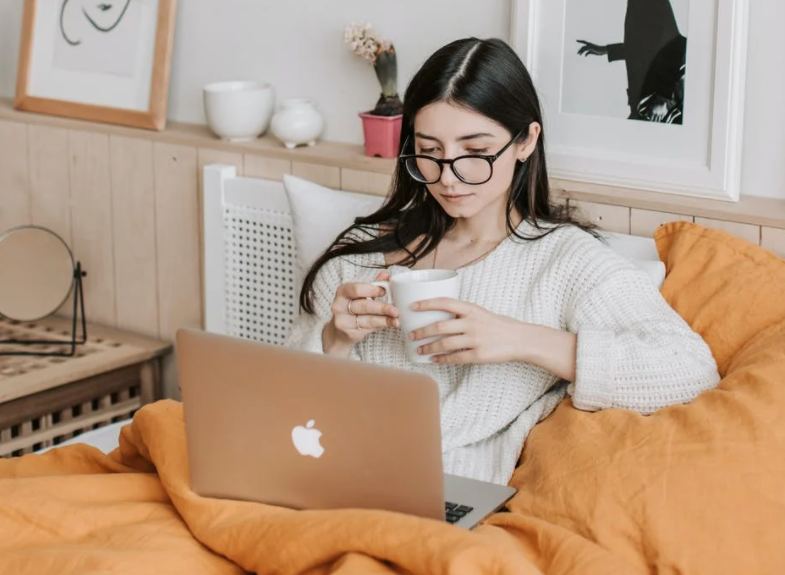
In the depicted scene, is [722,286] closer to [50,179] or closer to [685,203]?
[685,203]

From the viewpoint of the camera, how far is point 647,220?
1.96 metres

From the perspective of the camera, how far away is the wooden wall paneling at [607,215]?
1977 millimetres

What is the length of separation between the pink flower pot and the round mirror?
2.51 ft

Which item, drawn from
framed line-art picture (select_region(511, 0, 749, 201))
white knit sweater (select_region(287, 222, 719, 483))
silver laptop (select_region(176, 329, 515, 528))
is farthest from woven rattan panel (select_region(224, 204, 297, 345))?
silver laptop (select_region(176, 329, 515, 528))

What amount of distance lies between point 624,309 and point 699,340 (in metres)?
0.11

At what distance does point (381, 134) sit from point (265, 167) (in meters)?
0.30

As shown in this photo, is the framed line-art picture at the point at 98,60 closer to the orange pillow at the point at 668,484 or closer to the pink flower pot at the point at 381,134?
the pink flower pot at the point at 381,134

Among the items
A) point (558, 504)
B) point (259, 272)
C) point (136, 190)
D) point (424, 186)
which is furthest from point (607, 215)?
point (136, 190)

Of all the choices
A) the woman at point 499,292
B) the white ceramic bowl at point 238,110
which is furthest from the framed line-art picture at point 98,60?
the woman at point 499,292

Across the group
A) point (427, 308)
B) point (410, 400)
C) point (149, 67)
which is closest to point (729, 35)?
point (427, 308)

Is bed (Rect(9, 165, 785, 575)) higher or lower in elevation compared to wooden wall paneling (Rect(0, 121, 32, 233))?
lower

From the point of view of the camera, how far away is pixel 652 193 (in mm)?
1973

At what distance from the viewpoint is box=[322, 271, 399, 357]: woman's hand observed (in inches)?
64.5

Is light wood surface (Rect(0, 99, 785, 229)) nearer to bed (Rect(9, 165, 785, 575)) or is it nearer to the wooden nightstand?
bed (Rect(9, 165, 785, 575))
